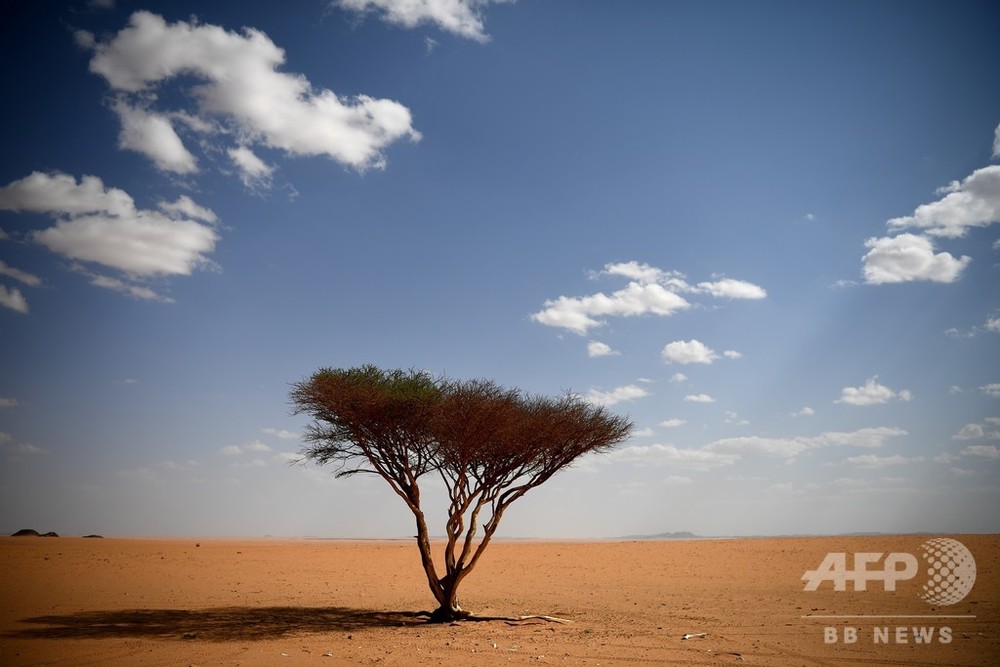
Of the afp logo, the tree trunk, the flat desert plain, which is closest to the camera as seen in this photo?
the flat desert plain

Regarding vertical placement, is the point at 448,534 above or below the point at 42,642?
above

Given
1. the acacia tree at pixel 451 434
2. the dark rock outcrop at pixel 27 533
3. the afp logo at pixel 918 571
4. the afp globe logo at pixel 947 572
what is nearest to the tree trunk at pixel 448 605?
the acacia tree at pixel 451 434

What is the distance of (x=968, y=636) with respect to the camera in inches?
623

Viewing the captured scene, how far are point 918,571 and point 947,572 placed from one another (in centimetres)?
221

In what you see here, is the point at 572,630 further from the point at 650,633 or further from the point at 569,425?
the point at 569,425

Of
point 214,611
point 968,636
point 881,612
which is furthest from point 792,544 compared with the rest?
point 214,611

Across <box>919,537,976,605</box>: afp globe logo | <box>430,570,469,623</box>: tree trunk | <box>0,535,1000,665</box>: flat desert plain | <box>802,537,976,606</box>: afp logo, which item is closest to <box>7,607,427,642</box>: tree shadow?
<box>0,535,1000,665</box>: flat desert plain

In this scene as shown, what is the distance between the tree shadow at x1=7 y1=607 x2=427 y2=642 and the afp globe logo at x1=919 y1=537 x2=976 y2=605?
19.1m

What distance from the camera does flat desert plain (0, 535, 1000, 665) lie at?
14.1 m

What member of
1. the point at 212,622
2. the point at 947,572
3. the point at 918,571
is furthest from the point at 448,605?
the point at 918,571

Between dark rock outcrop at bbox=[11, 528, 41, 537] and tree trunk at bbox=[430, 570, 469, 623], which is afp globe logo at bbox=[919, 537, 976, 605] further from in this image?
dark rock outcrop at bbox=[11, 528, 41, 537]

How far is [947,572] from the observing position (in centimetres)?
2994

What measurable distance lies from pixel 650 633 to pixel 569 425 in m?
6.25

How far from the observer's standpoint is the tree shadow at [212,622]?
16.8 metres
